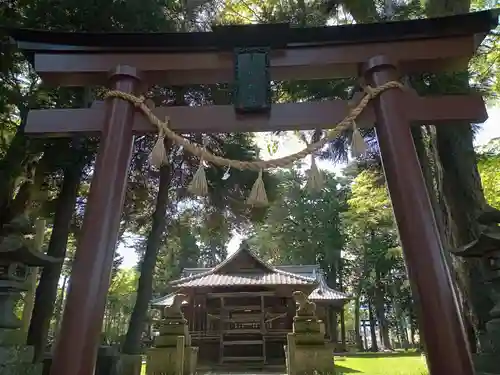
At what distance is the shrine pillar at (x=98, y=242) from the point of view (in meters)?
2.54

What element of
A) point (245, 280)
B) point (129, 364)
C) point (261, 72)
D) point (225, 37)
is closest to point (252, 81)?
point (261, 72)

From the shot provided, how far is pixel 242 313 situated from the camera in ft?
44.0

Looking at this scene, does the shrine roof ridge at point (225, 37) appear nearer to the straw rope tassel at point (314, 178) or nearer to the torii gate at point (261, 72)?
the torii gate at point (261, 72)

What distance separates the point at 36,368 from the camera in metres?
3.37

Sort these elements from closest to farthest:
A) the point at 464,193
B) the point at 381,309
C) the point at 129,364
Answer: the point at 464,193 → the point at 129,364 → the point at 381,309

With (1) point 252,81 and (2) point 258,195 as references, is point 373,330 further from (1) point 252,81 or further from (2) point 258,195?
(1) point 252,81

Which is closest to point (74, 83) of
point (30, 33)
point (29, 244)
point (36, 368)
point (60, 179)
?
point (30, 33)

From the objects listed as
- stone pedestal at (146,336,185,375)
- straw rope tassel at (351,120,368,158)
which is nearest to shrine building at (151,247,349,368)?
stone pedestal at (146,336,185,375)

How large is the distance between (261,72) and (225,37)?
427 millimetres

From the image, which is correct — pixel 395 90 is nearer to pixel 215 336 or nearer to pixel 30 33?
pixel 30 33

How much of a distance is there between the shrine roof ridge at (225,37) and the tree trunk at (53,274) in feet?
12.3

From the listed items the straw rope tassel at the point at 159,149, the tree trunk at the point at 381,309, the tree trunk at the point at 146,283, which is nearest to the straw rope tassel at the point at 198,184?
the straw rope tassel at the point at 159,149

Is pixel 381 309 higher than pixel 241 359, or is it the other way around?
pixel 381 309

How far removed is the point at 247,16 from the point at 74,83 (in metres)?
5.88
